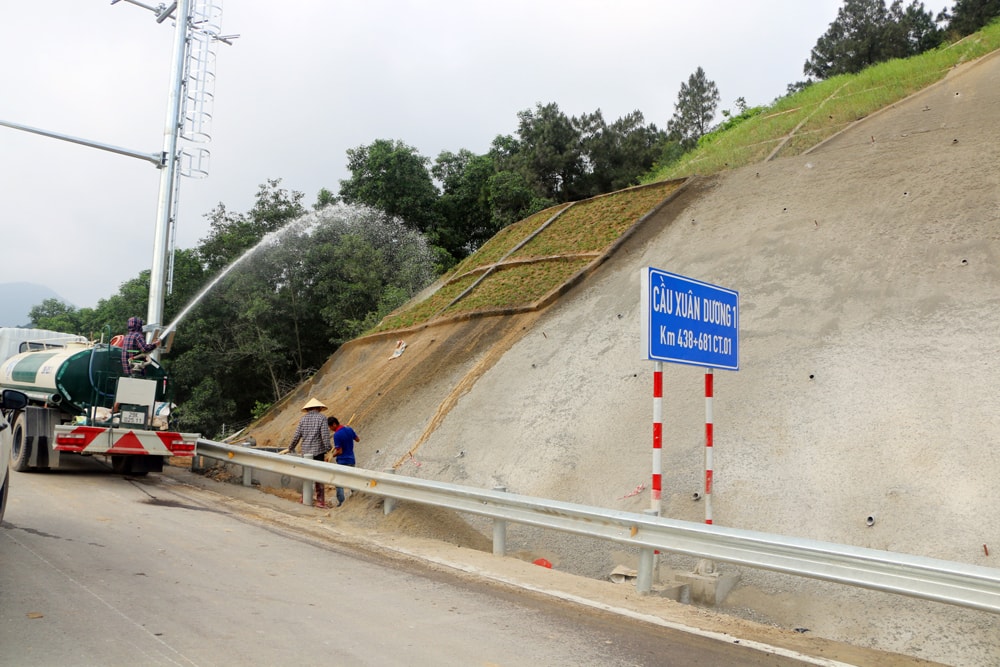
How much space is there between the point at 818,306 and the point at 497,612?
7.65 meters

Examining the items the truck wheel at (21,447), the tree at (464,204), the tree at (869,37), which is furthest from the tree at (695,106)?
the truck wheel at (21,447)

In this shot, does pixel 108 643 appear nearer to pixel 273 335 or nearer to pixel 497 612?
pixel 497 612

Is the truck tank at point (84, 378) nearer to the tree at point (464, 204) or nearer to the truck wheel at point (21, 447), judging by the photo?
the truck wheel at point (21, 447)

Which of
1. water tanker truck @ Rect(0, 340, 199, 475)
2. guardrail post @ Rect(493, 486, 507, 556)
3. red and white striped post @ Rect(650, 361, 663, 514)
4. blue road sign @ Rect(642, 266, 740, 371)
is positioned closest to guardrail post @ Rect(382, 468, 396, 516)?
guardrail post @ Rect(493, 486, 507, 556)

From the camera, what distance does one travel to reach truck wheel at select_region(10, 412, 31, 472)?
13.2 meters

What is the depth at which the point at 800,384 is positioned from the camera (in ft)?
32.9

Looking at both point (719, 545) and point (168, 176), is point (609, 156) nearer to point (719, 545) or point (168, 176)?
point (168, 176)

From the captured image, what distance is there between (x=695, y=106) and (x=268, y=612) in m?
51.7

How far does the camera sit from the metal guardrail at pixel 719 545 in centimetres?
509

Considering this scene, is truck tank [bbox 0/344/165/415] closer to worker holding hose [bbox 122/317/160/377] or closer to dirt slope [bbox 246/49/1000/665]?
worker holding hose [bbox 122/317/160/377]

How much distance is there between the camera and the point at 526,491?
10.4 metres

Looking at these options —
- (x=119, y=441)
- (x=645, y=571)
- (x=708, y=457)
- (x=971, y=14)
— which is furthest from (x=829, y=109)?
(x=971, y=14)

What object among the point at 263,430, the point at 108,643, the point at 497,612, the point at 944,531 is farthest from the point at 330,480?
the point at 263,430

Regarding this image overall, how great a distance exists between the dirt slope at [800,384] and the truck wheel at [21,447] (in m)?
5.51
